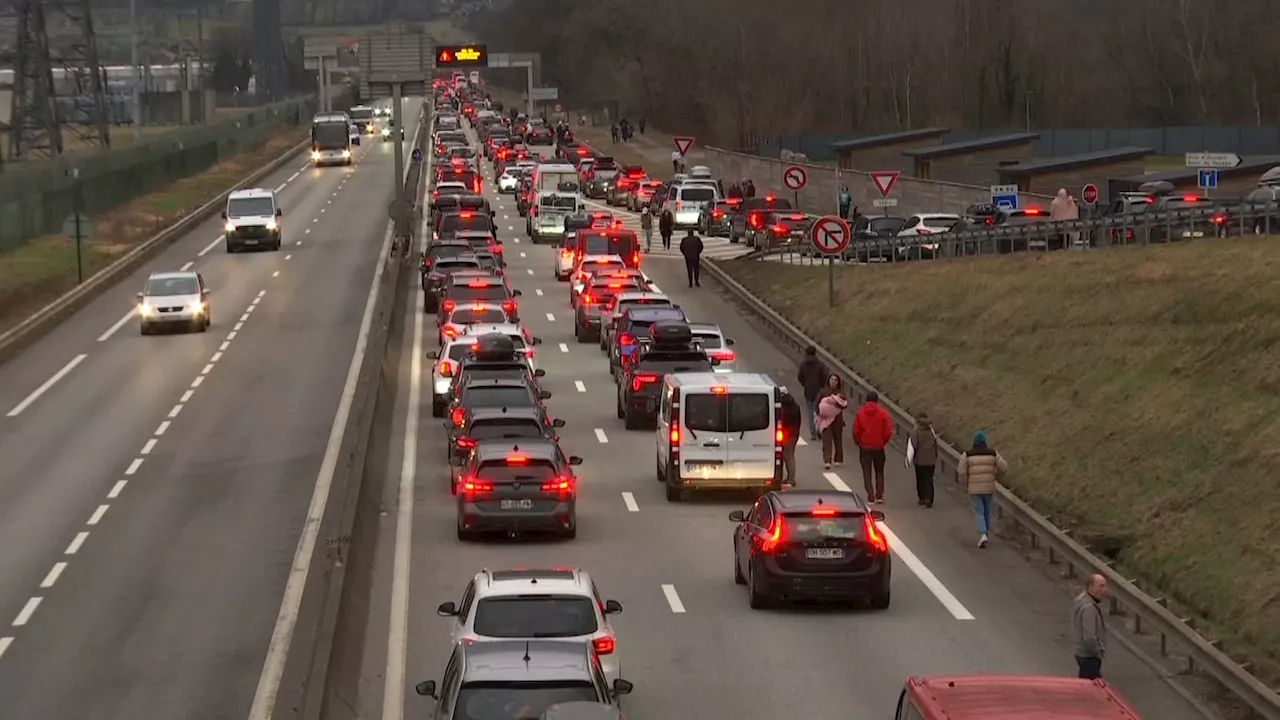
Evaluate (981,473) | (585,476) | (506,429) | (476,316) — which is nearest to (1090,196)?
(476,316)

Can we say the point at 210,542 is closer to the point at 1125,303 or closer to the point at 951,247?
the point at 1125,303

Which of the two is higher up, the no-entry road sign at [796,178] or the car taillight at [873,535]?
the no-entry road sign at [796,178]

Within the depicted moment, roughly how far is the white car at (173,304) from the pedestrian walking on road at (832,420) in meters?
22.1

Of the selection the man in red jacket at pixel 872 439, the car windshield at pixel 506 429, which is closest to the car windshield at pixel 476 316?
the car windshield at pixel 506 429

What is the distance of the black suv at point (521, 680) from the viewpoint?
14.7 metres

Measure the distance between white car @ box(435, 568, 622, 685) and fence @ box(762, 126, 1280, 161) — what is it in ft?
266

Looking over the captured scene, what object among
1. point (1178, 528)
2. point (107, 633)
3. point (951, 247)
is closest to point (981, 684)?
point (107, 633)

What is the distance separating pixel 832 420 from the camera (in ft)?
108

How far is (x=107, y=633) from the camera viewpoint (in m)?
22.9

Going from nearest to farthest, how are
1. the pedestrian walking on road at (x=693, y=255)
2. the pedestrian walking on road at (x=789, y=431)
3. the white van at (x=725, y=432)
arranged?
the white van at (x=725, y=432) < the pedestrian walking on road at (x=789, y=431) < the pedestrian walking on road at (x=693, y=255)

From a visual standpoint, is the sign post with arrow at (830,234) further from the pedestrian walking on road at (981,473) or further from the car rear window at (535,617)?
the car rear window at (535,617)

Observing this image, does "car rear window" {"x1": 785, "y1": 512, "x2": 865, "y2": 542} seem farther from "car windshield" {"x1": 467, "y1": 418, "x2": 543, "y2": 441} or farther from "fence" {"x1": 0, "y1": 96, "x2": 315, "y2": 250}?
"fence" {"x1": 0, "y1": 96, "x2": 315, "y2": 250}

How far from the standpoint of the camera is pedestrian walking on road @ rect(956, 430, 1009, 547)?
2650 cm

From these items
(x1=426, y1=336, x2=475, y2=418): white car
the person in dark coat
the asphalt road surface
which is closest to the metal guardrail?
the asphalt road surface
